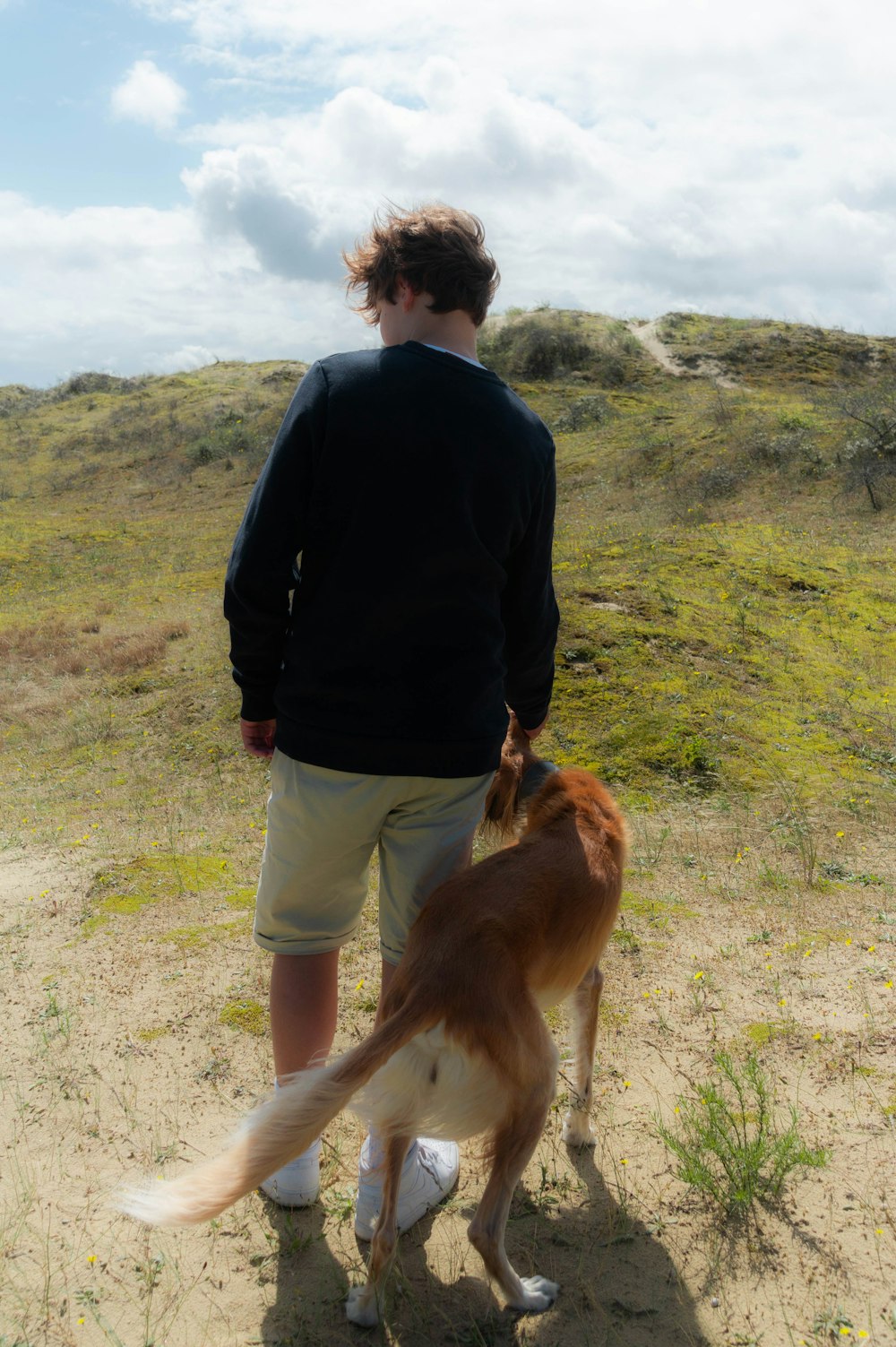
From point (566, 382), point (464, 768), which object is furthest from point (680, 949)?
point (566, 382)

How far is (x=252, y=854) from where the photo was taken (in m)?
4.92

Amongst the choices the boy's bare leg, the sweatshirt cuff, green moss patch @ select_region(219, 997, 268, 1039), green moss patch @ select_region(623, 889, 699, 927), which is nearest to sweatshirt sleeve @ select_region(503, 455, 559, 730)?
the sweatshirt cuff

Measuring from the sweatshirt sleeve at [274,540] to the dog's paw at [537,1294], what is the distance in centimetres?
162

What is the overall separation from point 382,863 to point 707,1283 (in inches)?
51.8

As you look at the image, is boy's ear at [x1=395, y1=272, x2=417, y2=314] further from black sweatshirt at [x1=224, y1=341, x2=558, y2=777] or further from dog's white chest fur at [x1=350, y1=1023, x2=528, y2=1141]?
dog's white chest fur at [x1=350, y1=1023, x2=528, y2=1141]

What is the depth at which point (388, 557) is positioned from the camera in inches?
78.6

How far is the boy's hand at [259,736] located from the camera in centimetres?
230

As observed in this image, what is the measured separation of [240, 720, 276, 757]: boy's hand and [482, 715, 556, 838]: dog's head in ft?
2.42

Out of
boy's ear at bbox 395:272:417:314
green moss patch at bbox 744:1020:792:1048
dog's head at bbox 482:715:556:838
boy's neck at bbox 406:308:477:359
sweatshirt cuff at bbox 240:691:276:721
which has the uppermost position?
boy's ear at bbox 395:272:417:314

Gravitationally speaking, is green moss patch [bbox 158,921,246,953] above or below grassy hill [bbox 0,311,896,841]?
below

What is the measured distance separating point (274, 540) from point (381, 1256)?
1.69 metres

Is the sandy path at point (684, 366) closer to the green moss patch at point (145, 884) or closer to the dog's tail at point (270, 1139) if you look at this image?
the green moss patch at point (145, 884)

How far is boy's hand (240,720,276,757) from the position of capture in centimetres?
230

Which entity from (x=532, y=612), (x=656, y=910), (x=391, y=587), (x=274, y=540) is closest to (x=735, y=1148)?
(x=532, y=612)
